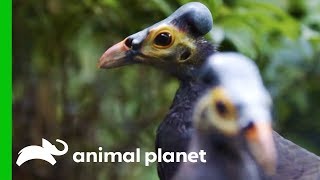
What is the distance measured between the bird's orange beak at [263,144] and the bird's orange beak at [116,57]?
0.77 feet

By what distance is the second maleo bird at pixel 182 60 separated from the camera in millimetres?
1481

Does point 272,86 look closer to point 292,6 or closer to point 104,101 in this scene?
point 292,6

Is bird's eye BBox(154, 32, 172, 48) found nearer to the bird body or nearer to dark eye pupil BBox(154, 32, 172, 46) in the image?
dark eye pupil BBox(154, 32, 172, 46)

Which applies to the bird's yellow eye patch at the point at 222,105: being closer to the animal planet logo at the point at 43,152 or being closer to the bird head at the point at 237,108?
the bird head at the point at 237,108

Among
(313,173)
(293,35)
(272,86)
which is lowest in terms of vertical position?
(313,173)

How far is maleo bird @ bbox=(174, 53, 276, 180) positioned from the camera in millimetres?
1443

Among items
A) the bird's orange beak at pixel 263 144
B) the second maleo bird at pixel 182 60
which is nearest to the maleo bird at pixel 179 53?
the second maleo bird at pixel 182 60

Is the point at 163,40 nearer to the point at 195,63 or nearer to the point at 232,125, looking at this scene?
the point at 195,63

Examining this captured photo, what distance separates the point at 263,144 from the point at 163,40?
0.77 ft

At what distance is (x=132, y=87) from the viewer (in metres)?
1.61

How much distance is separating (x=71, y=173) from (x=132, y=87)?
0.18 metres

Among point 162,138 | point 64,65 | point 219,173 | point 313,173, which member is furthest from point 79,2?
point 313,173

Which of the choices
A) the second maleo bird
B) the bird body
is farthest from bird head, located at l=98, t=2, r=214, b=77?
the bird body

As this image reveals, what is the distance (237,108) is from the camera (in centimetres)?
144
